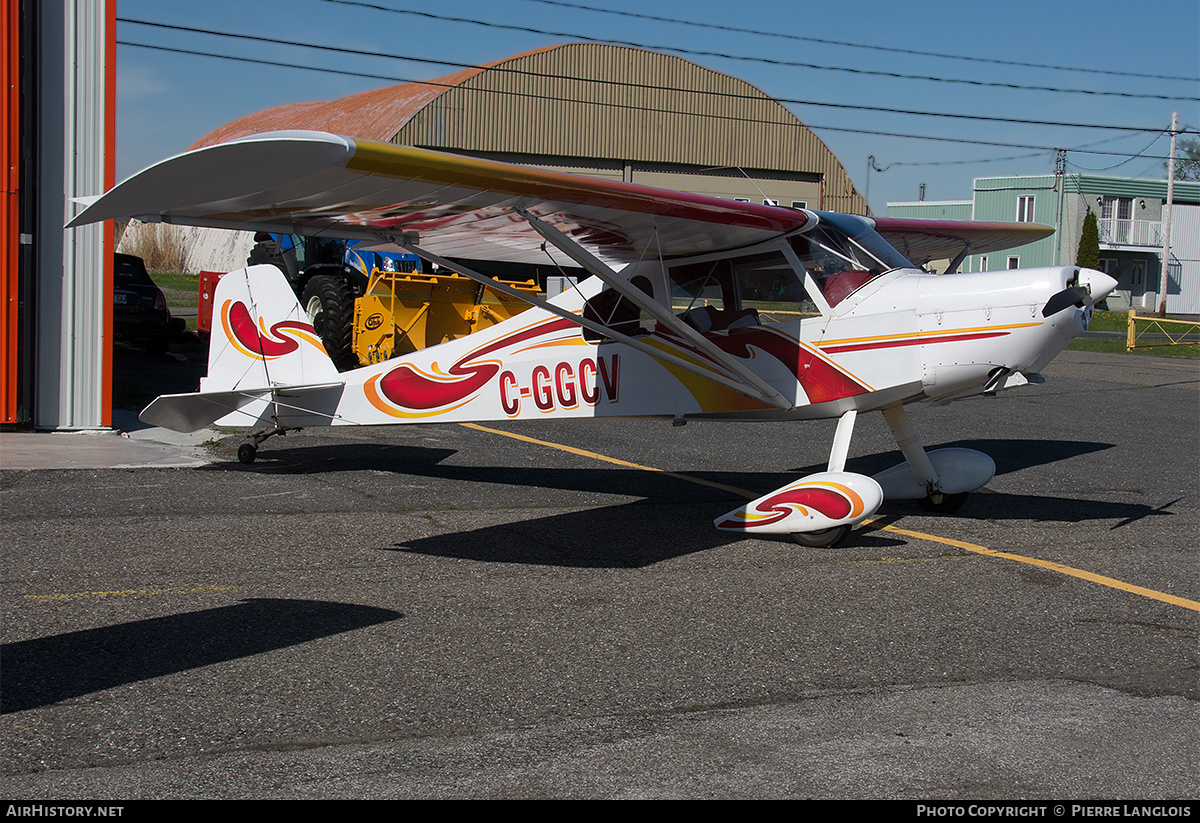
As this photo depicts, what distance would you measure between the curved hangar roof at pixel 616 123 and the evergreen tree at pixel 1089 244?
2081cm

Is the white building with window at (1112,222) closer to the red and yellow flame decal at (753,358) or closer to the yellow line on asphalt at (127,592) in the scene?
the red and yellow flame decal at (753,358)

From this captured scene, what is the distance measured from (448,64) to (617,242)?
1971cm

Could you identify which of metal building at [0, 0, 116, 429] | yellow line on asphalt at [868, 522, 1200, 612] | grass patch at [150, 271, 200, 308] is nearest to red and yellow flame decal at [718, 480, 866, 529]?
yellow line on asphalt at [868, 522, 1200, 612]

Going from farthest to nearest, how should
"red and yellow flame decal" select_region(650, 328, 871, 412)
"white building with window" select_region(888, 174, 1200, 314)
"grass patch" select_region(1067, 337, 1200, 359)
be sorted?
1. "white building with window" select_region(888, 174, 1200, 314)
2. "grass patch" select_region(1067, 337, 1200, 359)
3. "red and yellow flame decal" select_region(650, 328, 871, 412)

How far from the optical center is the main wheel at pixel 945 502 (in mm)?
8000

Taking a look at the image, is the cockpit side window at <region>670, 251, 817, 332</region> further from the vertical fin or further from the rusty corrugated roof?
the rusty corrugated roof

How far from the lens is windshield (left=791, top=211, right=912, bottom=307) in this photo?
7.25 meters

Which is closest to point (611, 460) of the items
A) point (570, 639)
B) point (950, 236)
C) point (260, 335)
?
point (260, 335)

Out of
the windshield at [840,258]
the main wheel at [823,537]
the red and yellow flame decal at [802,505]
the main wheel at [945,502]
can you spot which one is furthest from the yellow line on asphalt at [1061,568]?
the windshield at [840,258]

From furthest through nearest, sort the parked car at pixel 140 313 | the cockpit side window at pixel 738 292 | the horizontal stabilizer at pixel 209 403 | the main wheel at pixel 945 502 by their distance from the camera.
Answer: the parked car at pixel 140 313
the horizontal stabilizer at pixel 209 403
the main wheel at pixel 945 502
the cockpit side window at pixel 738 292

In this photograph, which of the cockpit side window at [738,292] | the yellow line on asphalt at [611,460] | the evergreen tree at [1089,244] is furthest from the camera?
the evergreen tree at [1089,244]

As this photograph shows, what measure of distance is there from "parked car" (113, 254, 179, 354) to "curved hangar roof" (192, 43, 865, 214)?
526 inches
